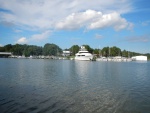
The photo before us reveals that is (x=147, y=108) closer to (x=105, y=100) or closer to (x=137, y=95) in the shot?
(x=105, y=100)

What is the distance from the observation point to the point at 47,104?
63.1 ft

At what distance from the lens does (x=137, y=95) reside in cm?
2506

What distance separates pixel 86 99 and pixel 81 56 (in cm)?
14197

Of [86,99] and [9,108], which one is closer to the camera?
[9,108]

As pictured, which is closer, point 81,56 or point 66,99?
point 66,99

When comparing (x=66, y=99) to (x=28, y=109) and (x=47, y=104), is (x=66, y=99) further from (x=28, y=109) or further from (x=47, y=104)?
(x=28, y=109)

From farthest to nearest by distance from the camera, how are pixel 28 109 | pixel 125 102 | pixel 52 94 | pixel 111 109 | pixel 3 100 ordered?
pixel 52 94 < pixel 125 102 < pixel 3 100 < pixel 111 109 < pixel 28 109

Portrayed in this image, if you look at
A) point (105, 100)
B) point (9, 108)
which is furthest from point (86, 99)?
point (9, 108)

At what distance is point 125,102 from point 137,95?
14.1 feet

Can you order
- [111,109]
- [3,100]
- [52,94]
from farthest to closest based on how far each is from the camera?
[52,94] → [3,100] → [111,109]

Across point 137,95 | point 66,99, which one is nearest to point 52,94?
point 66,99

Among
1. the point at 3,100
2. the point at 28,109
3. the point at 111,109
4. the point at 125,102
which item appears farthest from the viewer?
the point at 125,102

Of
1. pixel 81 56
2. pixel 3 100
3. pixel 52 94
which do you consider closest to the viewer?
pixel 3 100

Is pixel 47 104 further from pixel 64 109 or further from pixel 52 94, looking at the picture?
pixel 52 94
